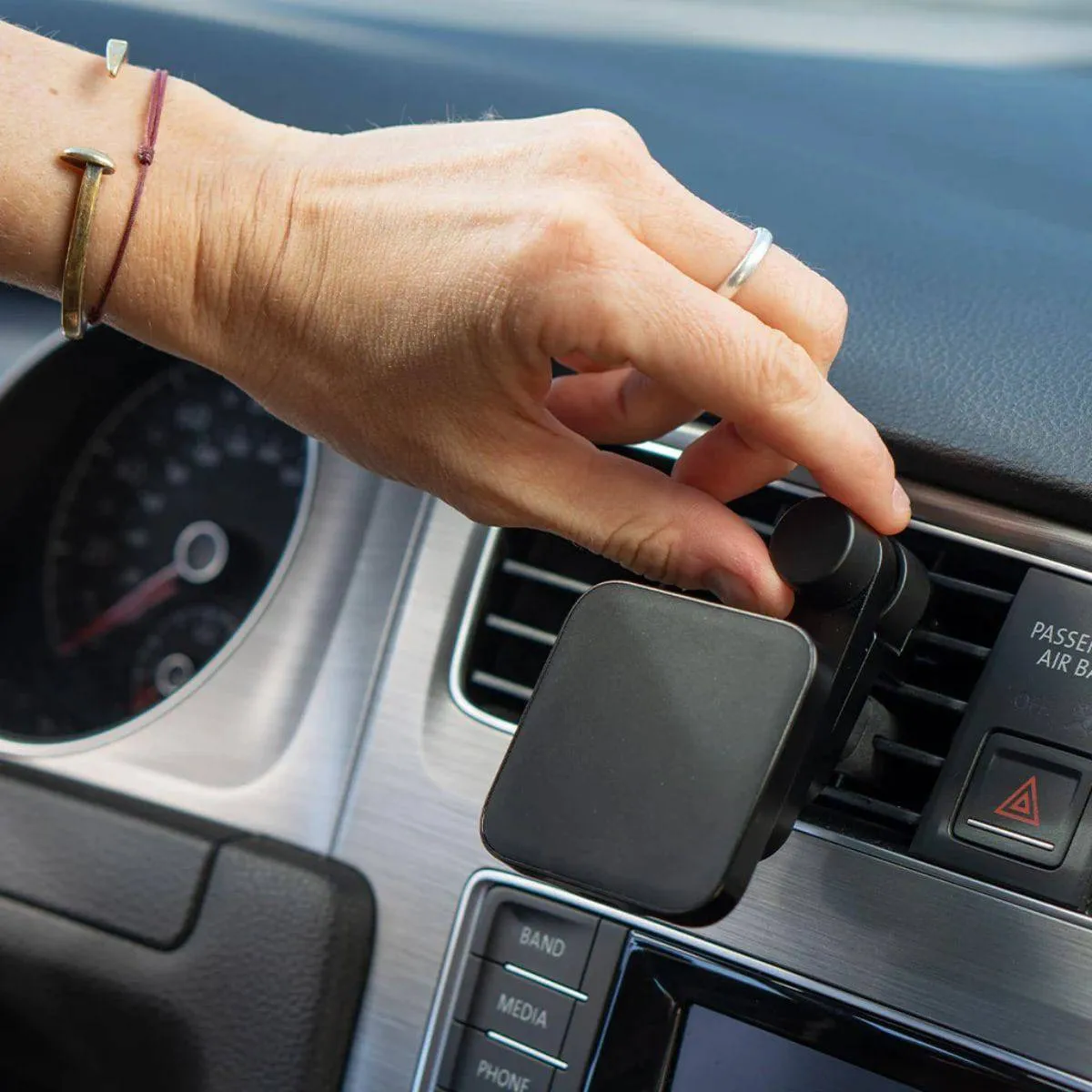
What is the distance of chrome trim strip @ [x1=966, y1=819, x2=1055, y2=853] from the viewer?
690mm

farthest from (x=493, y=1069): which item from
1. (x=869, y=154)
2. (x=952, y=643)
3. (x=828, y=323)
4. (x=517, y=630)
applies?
(x=869, y=154)

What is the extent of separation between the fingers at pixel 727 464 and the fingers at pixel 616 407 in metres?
0.06

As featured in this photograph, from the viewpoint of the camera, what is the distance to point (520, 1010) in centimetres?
78

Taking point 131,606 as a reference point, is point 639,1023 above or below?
below

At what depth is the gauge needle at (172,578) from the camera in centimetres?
103

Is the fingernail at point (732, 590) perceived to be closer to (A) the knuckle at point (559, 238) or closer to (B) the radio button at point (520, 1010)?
(A) the knuckle at point (559, 238)

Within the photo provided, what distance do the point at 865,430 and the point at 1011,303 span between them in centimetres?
20

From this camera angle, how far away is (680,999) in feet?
2.47

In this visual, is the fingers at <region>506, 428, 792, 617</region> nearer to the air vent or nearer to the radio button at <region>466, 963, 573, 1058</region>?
the air vent

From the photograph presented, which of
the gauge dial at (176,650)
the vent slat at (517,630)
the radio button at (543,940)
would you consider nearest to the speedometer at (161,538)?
the gauge dial at (176,650)

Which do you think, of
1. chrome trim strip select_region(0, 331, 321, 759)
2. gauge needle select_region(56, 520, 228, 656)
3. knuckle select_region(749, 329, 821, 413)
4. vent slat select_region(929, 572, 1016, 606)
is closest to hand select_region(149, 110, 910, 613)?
knuckle select_region(749, 329, 821, 413)

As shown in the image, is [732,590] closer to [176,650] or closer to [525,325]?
[525,325]

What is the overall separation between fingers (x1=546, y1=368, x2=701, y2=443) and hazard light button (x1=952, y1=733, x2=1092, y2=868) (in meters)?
0.25

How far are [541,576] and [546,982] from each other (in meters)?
0.24
